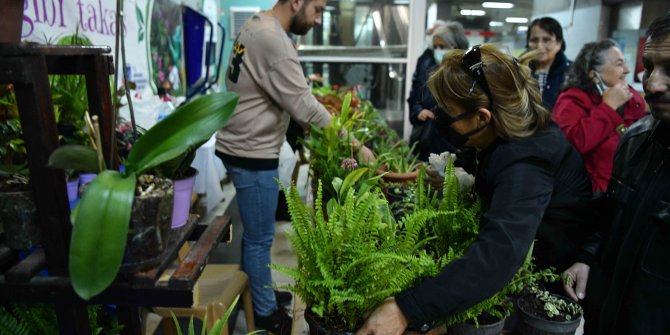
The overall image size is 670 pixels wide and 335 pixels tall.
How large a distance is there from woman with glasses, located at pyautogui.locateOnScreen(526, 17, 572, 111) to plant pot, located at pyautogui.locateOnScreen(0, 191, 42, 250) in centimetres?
280

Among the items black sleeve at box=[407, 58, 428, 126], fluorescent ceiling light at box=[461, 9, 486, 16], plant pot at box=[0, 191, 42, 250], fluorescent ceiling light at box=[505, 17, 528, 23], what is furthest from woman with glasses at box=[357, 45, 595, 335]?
fluorescent ceiling light at box=[505, 17, 528, 23]

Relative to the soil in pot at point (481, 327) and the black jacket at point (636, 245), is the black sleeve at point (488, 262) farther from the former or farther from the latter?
the black jacket at point (636, 245)

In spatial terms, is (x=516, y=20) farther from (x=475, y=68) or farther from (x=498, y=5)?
(x=475, y=68)

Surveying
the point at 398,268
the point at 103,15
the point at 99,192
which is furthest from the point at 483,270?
the point at 103,15

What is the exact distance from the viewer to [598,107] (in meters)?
2.21

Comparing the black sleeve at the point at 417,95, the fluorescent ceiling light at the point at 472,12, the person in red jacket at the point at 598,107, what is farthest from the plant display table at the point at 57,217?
the fluorescent ceiling light at the point at 472,12

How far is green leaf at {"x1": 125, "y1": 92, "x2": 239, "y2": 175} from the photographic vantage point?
2.42ft

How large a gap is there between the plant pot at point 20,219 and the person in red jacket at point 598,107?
6.82 feet

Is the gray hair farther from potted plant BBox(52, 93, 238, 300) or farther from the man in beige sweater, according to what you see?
potted plant BBox(52, 93, 238, 300)

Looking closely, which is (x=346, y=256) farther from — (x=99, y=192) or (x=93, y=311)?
(x=93, y=311)

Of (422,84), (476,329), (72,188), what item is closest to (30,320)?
(72,188)

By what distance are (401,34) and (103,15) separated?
3706mm

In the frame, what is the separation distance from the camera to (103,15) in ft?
8.91

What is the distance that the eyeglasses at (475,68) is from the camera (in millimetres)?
1067
